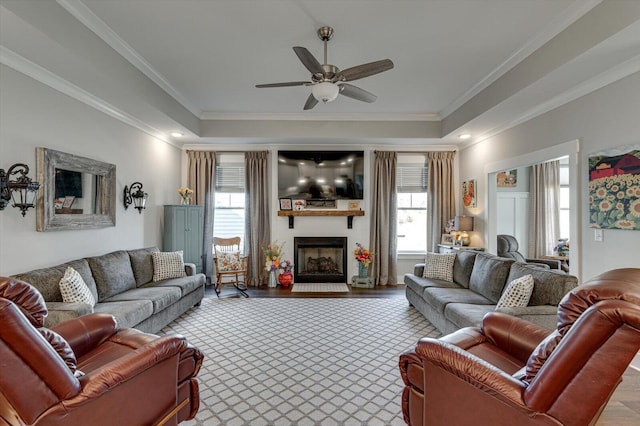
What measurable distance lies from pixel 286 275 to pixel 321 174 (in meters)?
2.04

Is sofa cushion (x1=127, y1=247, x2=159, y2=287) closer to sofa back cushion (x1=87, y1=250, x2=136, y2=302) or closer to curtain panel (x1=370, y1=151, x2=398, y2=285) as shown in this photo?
sofa back cushion (x1=87, y1=250, x2=136, y2=302)

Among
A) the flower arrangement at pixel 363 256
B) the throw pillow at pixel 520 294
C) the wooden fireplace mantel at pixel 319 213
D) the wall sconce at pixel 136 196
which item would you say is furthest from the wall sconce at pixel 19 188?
the flower arrangement at pixel 363 256

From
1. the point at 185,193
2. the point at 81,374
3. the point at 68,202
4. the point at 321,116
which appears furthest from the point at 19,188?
the point at 321,116

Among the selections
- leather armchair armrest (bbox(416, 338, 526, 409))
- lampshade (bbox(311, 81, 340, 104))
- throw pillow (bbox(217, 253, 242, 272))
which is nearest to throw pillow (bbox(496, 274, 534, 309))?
leather armchair armrest (bbox(416, 338, 526, 409))

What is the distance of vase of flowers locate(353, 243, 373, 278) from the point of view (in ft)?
18.8

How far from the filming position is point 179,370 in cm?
195

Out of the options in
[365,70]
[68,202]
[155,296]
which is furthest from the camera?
[155,296]

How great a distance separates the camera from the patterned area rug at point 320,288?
5586 millimetres

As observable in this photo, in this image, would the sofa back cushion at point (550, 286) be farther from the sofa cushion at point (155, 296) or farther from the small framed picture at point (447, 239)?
the sofa cushion at point (155, 296)

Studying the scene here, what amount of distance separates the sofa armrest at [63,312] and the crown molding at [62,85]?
2.14 m

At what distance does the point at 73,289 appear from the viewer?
2822 millimetres

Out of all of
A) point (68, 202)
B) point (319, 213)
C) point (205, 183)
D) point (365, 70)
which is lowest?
point (319, 213)

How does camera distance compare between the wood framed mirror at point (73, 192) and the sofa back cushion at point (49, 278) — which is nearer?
the sofa back cushion at point (49, 278)

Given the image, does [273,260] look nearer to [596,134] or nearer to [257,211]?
[257,211]
